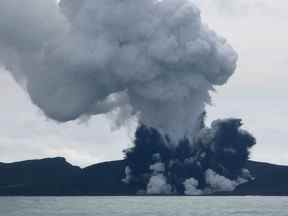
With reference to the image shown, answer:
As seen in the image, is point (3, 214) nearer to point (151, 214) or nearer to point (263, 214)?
point (151, 214)

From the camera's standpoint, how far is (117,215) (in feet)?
431

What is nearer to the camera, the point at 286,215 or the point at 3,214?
the point at 286,215

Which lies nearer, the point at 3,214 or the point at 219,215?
the point at 219,215

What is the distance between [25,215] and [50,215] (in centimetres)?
453

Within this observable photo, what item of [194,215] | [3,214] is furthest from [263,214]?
[3,214]

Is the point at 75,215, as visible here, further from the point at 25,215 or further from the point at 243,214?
the point at 243,214

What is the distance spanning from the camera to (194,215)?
4970 inches

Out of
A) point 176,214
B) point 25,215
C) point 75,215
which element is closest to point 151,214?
point 176,214

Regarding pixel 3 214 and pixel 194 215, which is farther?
pixel 3 214

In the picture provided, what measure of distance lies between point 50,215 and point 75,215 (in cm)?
442

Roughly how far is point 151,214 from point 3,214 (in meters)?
27.3

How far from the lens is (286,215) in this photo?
12900 cm

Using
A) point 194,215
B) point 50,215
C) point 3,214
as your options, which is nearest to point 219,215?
point 194,215

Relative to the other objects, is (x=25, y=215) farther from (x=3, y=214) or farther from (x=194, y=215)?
(x=194, y=215)
